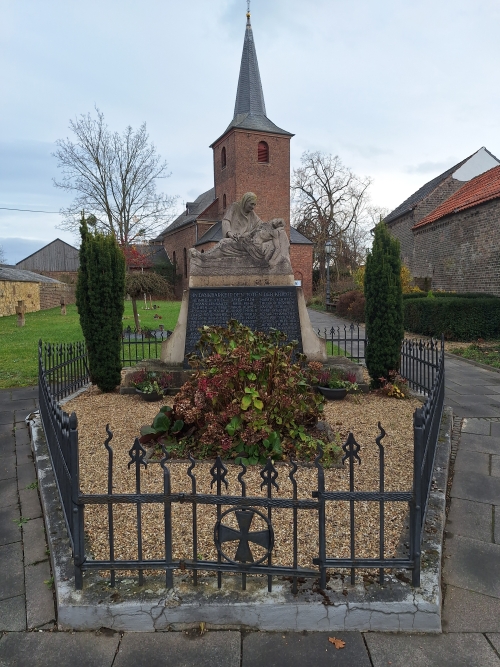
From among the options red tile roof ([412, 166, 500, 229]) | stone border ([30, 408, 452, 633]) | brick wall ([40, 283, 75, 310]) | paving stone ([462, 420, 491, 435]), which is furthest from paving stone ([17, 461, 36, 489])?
brick wall ([40, 283, 75, 310])

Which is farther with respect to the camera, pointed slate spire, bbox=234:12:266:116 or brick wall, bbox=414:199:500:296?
pointed slate spire, bbox=234:12:266:116

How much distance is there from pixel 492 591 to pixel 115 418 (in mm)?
4561

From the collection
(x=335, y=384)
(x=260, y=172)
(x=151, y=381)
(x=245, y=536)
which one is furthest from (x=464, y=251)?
(x=260, y=172)

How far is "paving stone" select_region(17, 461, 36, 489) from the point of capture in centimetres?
436

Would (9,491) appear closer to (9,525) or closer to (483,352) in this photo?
(9,525)

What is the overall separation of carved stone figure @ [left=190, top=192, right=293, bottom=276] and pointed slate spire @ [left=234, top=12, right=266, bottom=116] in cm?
3080

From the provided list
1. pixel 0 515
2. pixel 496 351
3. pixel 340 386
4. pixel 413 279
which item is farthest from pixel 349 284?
pixel 0 515

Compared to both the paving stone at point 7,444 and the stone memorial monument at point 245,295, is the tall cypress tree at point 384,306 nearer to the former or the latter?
the stone memorial monument at point 245,295

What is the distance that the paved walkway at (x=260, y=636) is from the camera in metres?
2.23

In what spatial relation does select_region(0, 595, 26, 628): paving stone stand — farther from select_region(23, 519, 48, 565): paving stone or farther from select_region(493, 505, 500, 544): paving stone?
select_region(493, 505, 500, 544): paving stone

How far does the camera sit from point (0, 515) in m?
3.75

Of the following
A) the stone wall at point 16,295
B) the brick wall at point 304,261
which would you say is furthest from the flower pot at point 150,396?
the brick wall at point 304,261

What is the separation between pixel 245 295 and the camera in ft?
24.8

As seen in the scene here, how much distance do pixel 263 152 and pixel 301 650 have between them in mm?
36357
